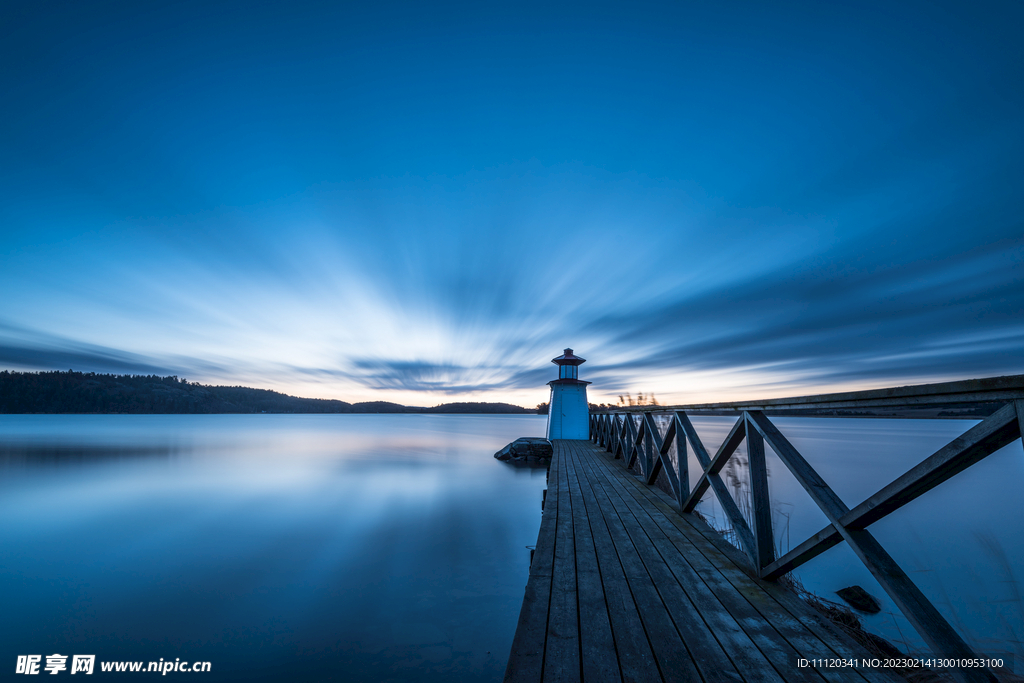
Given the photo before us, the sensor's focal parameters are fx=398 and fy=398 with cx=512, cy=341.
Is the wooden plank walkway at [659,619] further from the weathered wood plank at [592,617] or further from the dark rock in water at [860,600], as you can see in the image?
the dark rock in water at [860,600]

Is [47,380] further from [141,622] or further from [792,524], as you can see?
[792,524]

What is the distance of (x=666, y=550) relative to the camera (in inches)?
146

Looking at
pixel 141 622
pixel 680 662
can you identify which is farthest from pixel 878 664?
pixel 141 622

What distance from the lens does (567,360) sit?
18375mm

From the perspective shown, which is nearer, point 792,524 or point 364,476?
point 792,524

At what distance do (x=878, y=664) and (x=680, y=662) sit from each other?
3.29 ft

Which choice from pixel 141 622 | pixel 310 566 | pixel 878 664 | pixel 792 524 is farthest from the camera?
pixel 792 524

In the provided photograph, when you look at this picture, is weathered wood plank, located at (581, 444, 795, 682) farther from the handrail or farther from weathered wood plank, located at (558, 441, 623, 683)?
the handrail

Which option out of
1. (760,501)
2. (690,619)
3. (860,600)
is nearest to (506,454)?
(860,600)

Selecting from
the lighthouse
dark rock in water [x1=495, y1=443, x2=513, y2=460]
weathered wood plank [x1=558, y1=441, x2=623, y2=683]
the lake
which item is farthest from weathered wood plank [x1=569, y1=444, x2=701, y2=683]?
dark rock in water [x1=495, y1=443, x2=513, y2=460]

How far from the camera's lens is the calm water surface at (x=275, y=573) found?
5.61 meters

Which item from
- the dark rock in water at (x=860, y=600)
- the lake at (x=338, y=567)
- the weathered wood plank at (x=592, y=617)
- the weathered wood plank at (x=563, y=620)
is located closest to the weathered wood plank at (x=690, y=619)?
the weathered wood plank at (x=592, y=617)

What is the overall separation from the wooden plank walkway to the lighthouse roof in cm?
1413

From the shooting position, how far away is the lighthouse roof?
18359 millimetres
